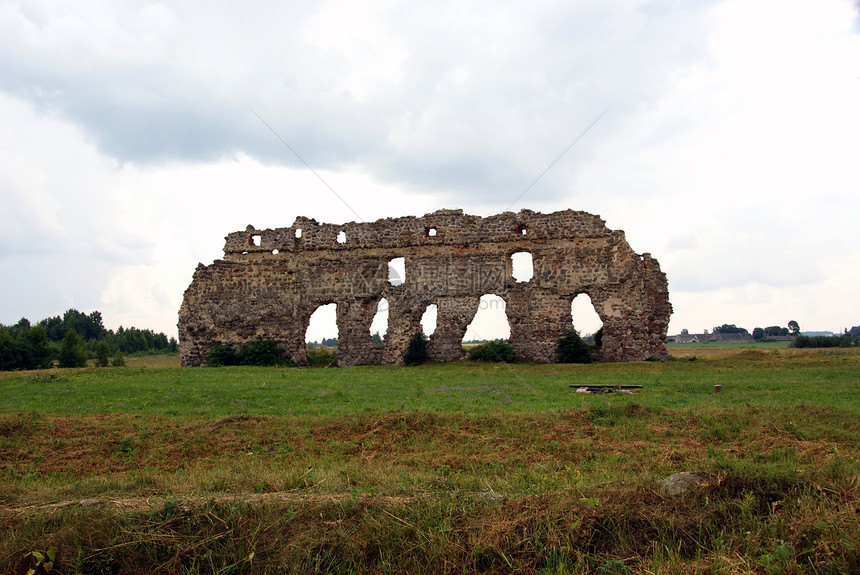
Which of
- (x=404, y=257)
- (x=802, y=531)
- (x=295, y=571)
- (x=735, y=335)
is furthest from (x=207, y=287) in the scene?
(x=735, y=335)

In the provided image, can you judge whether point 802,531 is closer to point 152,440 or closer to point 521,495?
point 521,495

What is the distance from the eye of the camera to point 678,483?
516cm

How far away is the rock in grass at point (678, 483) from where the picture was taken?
16.5 ft

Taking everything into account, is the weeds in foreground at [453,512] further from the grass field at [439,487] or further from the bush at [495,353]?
the bush at [495,353]

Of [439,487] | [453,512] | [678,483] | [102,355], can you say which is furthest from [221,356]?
[678,483]

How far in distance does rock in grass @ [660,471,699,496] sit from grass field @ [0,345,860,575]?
5 centimetres

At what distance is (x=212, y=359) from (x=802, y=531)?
2298 cm

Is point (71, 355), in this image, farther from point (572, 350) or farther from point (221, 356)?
point (572, 350)

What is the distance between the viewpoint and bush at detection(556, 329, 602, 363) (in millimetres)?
21797

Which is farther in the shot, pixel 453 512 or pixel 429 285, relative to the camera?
pixel 429 285

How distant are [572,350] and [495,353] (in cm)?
291

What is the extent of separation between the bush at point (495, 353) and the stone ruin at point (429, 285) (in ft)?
1.64

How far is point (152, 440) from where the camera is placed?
26.6ft

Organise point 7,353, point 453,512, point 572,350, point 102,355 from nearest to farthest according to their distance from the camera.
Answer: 1. point 453,512
2. point 572,350
3. point 7,353
4. point 102,355
